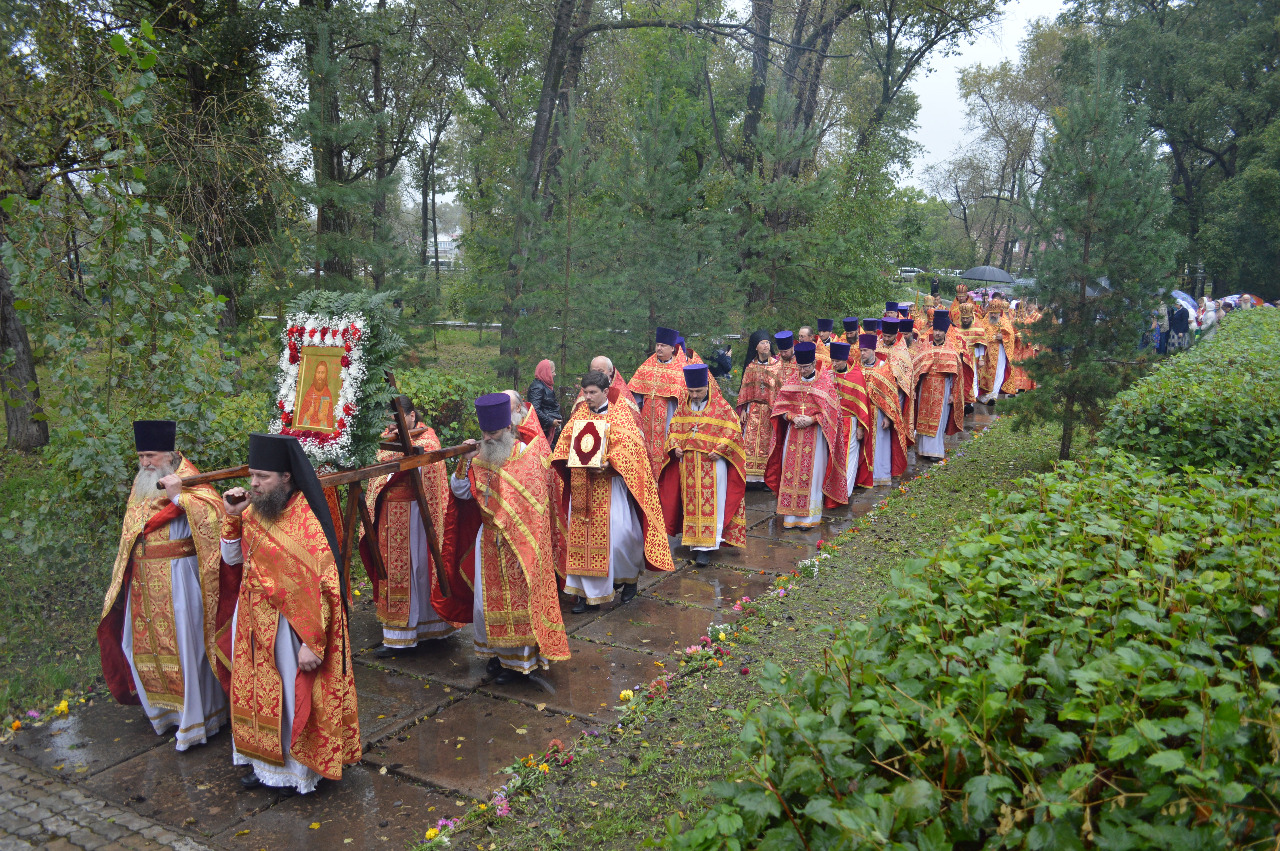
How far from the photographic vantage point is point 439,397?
11820mm

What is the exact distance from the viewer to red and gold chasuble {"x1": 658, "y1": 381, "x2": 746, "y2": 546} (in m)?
8.98

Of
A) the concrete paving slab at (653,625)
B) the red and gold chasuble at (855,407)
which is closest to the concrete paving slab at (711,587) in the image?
the concrete paving slab at (653,625)

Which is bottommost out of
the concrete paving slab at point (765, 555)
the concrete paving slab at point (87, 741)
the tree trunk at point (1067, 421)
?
the concrete paving slab at point (87, 741)

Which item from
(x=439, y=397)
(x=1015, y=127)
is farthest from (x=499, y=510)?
(x=1015, y=127)

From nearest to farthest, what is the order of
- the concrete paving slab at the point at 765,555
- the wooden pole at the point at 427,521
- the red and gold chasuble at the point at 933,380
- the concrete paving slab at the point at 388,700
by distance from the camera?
1. the concrete paving slab at the point at 388,700
2. the wooden pole at the point at 427,521
3. the concrete paving slab at the point at 765,555
4. the red and gold chasuble at the point at 933,380

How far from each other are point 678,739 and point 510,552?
179 centimetres

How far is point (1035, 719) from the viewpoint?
7.44ft

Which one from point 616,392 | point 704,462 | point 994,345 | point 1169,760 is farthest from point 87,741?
point 994,345

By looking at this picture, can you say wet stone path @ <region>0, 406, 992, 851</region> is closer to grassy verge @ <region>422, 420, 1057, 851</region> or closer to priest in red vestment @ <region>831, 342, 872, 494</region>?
grassy verge @ <region>422, 420, 1057, 851</region>

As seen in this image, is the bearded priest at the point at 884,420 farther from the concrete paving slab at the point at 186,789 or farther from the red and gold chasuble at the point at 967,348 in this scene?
the concrete paving slab at the point at 186,789

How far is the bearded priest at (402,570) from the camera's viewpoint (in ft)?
22.3

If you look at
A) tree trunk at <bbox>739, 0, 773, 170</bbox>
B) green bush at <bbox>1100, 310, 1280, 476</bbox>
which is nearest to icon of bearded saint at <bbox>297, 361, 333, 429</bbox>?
green bush at <bbox>1100, 310, 1280, 476</bbox>

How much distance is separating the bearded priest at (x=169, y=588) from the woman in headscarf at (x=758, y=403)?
715cm

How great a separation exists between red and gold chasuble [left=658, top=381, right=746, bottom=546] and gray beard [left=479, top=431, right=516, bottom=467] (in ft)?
10.2
